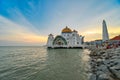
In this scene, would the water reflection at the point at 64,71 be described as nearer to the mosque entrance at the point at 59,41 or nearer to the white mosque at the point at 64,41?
the white mosque at the point at 64,41

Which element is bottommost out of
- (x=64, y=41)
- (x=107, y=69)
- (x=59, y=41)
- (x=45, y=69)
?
(x=45, y=69)

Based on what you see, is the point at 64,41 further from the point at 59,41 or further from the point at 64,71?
the point at 64,71

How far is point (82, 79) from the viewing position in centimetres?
771

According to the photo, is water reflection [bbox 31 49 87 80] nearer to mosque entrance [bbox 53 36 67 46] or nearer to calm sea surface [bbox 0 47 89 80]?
calm sea surface [bbox 0 47 89 80]

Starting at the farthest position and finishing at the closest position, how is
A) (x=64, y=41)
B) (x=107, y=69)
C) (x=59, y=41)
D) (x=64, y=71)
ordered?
(x=59, y=41), (x=64, y=41), (x=64, y=71), (x=107, y=69)

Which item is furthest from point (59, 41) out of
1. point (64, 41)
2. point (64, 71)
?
point (64, 71)

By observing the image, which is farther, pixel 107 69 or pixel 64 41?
pixel 64 41

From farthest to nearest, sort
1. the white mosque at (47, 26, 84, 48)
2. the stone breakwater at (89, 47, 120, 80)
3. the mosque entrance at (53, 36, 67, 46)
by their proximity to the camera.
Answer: the mosque entrance at (53, 36, 67, 46)
the white mosque at (47, 26, 84, 48)
the stone breakwater at (89, 47, 120, 80)

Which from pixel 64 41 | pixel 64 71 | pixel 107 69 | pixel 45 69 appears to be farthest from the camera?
pixel 64 41

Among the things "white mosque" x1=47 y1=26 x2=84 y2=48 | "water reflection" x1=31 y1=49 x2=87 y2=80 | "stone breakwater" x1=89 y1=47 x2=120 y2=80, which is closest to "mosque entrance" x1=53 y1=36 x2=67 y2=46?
"white mosque" x1=47 y1=26 x2=84 y2=48

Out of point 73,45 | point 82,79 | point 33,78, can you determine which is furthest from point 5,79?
point 73,45

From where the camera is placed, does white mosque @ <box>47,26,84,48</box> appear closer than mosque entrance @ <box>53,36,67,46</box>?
Yes

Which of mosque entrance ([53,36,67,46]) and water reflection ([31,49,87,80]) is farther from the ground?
mosque entrance ([53,36,67,46])

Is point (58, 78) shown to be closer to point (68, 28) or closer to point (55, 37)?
point (55, 37)
